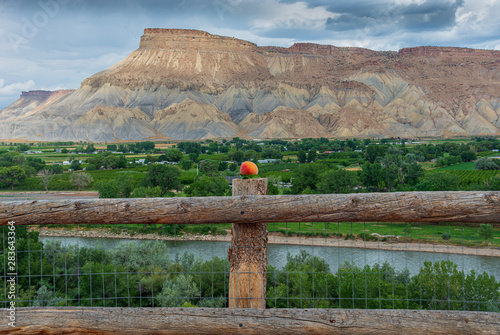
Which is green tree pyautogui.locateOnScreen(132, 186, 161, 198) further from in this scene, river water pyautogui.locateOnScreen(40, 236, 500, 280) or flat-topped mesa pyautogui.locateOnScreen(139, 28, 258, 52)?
flat-topped mesa pyautogui.locateOnScreen(139, 28, 258, 52)

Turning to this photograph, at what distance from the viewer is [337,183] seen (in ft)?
117

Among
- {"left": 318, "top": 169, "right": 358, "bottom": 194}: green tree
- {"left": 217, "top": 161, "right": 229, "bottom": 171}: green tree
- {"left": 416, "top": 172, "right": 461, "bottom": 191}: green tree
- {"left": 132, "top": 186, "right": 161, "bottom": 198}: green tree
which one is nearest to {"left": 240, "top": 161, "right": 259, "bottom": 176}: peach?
{"left": 132, "top": 186, "right": 161, "bottom": 198}: green tree

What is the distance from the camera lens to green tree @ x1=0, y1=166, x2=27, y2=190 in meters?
43.9

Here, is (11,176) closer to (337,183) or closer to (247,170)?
(337,183)

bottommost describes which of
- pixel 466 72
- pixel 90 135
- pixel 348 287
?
pixel 348 287

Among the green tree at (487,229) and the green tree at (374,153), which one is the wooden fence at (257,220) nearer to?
the green tree at (487,229)

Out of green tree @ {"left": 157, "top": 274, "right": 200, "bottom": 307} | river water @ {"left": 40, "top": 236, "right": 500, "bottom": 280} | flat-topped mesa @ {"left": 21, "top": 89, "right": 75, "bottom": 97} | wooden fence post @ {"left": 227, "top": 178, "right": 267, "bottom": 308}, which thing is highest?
flat-topped mesa @ {"left": 21, "top": 89, "right": 75, "bottom": 97}

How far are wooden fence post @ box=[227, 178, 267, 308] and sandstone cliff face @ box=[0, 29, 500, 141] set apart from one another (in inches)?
3796

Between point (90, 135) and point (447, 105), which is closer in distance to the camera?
point (90, 135)

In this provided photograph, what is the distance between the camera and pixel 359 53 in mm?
149500

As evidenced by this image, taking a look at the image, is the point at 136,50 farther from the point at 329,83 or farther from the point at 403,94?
the point at 403,94

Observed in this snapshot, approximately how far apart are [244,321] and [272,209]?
640mm

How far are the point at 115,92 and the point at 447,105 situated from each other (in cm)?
8393

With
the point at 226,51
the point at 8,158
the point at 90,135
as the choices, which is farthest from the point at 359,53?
the point at 8,158
